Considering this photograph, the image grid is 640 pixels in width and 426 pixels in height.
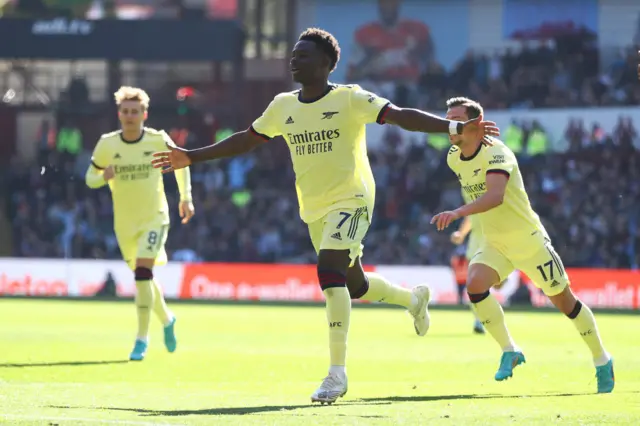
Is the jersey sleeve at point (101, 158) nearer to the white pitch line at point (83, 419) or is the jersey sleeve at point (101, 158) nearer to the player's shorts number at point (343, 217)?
the player's shorts number at point (343, 217)

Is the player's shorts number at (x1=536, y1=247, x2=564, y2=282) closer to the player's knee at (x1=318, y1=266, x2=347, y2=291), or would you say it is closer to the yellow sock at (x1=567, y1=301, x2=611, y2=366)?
the yellow sock at (x1=567, y1=301, x2=611, y2=366)

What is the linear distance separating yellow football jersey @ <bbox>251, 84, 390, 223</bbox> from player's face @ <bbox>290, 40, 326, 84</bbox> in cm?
19

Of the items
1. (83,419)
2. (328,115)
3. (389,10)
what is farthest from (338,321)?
(389,10)

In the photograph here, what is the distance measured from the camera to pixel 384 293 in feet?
36.1

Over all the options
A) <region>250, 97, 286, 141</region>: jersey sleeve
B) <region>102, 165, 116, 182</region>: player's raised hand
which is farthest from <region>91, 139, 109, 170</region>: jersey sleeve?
<region>250, 97, 286, 141</region>: jersey sleeve

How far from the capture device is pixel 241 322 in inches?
825

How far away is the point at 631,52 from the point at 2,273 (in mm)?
17607

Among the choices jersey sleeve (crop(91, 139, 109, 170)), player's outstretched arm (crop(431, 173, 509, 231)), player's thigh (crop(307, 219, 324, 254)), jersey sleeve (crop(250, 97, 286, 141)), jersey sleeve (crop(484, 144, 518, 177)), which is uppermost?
jersey sleeve (crop(250, 97, 286, 141))

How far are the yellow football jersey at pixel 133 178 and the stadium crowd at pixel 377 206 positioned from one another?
1782 cm

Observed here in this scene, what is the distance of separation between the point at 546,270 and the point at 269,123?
104 inches

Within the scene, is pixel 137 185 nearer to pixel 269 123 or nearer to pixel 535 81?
pixel 269 123

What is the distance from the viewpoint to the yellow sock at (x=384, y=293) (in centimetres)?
1084

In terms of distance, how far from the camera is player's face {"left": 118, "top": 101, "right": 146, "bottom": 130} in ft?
46.3

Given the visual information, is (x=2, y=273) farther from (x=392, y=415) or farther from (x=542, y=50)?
(x=392, y=415)
